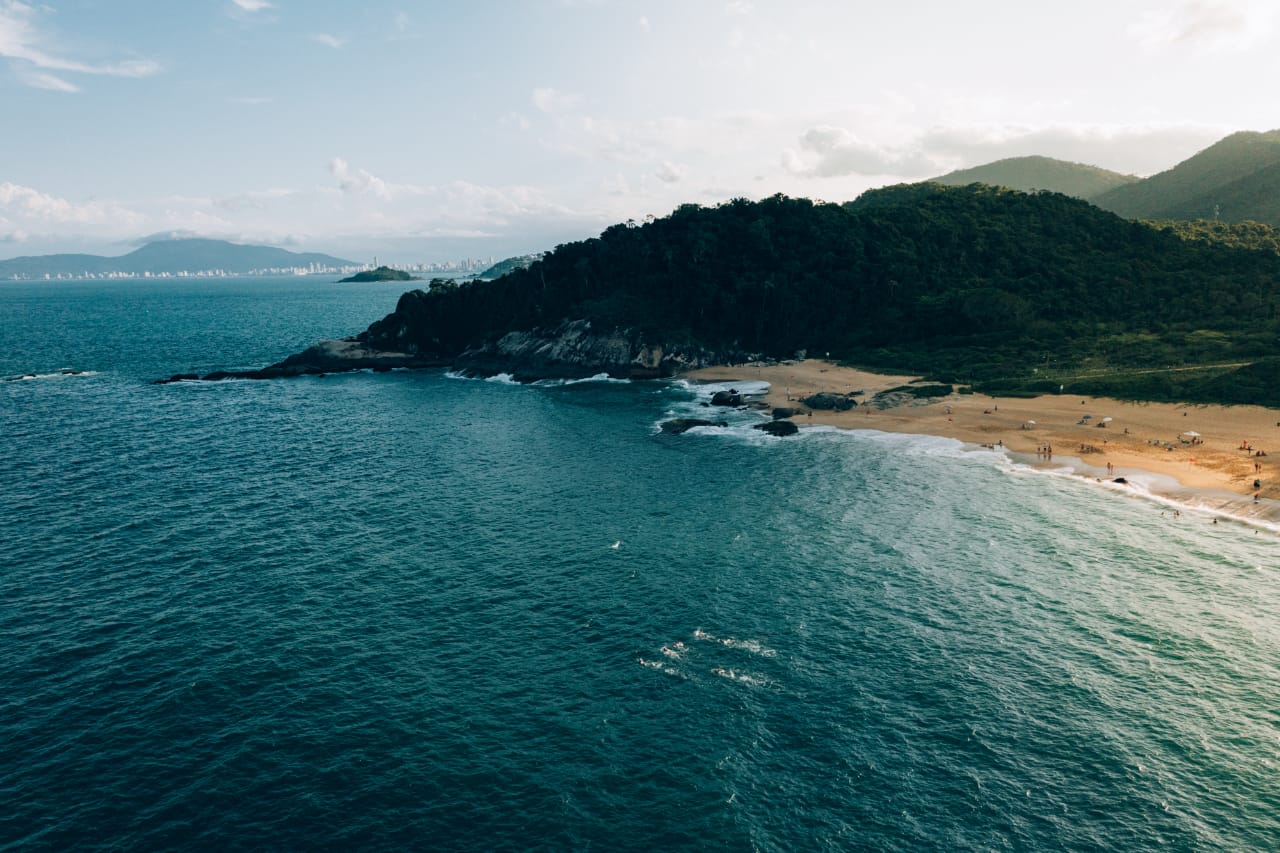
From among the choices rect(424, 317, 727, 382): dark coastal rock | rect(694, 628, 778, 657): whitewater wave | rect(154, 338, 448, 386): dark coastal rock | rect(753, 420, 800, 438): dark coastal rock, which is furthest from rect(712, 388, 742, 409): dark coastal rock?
rect(154, 338, 448, 386): dark coastal rock

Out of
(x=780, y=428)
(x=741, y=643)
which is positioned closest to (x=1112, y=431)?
(x=780, y=428)

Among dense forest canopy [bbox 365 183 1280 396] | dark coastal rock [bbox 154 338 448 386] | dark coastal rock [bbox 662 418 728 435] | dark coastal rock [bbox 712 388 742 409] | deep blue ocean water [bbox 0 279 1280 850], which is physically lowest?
deep blue ocean water [bbox 0 279 1280 850]

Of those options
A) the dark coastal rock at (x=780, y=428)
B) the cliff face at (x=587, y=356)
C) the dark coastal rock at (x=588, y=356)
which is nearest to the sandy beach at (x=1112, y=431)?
the dark coastal rock at (x=780, y=428)

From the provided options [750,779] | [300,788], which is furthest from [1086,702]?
[300,788]

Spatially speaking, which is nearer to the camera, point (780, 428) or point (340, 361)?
point (780, 428)

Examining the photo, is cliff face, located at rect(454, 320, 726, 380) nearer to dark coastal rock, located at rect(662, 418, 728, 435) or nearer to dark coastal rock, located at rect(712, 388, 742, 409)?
dark coastal rock, located at rect(712, 388, 742, 409)

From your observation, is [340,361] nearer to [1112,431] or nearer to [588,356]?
[588,356]

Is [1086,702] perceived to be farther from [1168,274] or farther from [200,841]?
[1168,274]
